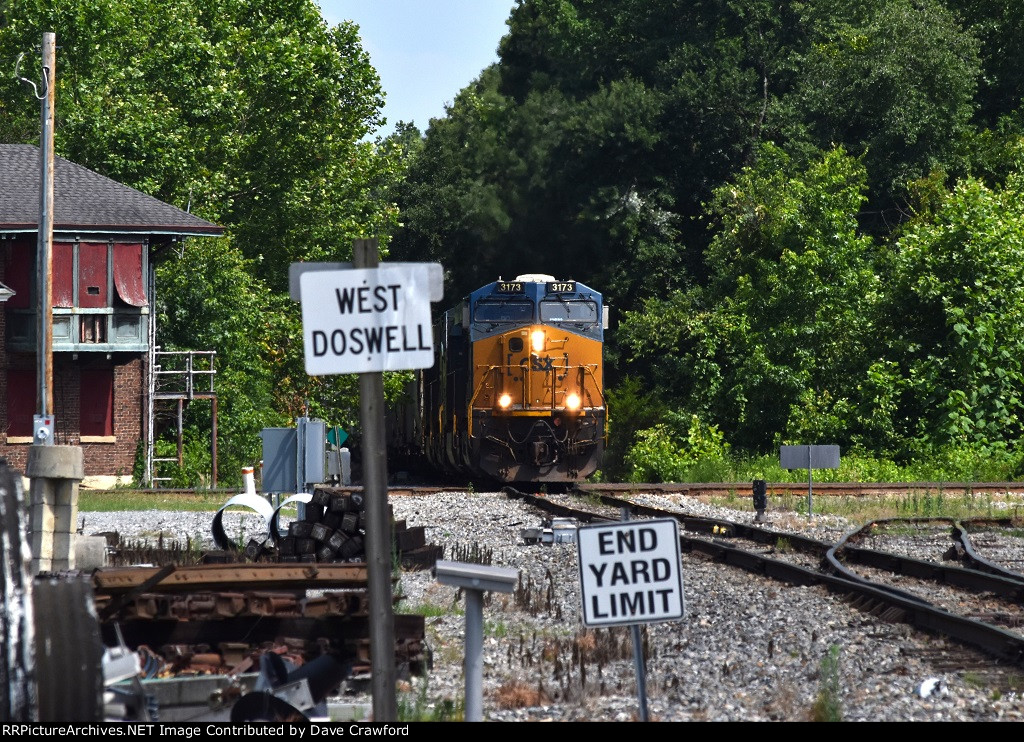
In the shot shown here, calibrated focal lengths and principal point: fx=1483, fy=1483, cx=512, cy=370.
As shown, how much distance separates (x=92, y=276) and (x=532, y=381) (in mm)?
13680

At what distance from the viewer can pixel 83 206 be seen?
3512cm

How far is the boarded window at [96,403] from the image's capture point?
116ft

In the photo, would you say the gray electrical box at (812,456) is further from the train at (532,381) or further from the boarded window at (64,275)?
the boarded window at (64,275)

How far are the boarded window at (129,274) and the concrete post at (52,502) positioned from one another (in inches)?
989

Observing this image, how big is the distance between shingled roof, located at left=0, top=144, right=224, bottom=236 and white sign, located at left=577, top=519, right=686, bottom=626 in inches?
1144

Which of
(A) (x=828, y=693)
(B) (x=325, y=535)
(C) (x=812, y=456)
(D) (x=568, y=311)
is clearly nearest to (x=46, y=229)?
(D) (x=568, y=311)

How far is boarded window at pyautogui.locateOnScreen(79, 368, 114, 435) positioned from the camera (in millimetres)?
35312

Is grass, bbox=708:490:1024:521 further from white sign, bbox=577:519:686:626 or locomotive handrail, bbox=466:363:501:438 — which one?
white sign, bbox=577:519:686:626

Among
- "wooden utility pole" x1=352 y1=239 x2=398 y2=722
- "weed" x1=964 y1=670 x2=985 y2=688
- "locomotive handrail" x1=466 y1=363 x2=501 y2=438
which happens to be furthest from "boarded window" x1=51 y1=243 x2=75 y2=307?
"wooden utility pole" x1=352 y1=239 x2=398 y2=722

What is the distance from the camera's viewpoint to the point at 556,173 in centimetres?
4956

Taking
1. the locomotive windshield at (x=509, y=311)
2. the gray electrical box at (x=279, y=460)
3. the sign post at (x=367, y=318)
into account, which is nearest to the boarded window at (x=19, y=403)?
the locomotive windshield at (x=509, y=311)

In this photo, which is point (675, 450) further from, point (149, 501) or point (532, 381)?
point (149, 501)

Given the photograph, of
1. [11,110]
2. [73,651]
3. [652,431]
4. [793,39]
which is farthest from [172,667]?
[793,39]
